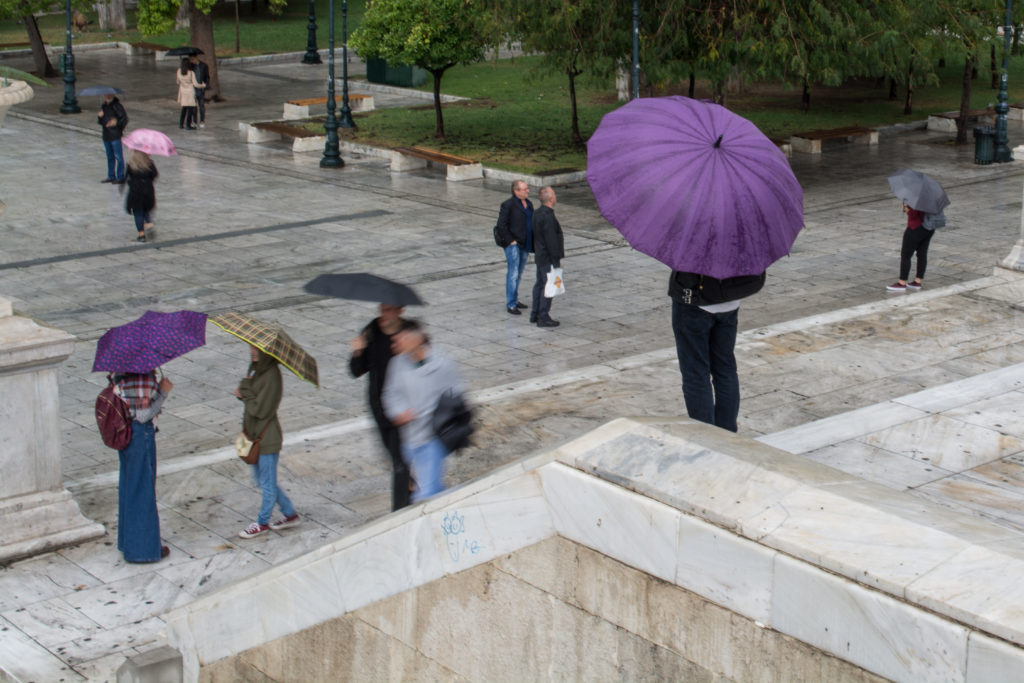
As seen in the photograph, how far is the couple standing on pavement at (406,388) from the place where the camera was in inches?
257

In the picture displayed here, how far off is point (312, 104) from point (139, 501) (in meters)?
21.7

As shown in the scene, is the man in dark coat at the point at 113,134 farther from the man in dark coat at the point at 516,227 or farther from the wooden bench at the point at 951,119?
the wooden bench at the point at 951,119

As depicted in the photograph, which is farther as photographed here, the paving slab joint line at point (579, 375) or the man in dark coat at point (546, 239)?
the man in dark coat at point (546, 239)

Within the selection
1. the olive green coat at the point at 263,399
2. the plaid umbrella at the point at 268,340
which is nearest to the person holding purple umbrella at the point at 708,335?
the plaid umbrella at the point at 268,340

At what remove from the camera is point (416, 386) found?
6508 millimetres

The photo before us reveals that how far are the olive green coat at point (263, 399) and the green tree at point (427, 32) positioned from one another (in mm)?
15632

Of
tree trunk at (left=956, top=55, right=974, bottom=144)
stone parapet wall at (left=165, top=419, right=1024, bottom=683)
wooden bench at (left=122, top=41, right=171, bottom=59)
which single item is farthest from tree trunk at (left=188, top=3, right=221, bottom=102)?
stone parapet wall at (left=165, top=419, right=1024, bottom=683)

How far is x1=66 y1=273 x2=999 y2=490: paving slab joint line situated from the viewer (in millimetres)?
9484

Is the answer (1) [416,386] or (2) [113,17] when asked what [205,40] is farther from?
(1) [416,386]

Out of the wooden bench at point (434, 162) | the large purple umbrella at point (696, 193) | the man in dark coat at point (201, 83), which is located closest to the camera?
the large purple umbrella at point (696, 193)

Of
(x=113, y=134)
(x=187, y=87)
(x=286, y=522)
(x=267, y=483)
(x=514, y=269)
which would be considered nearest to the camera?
(x=267, y=483)

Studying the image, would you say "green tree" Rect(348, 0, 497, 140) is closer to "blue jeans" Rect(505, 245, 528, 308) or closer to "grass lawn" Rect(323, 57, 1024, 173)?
"grass lawn" Rect(323, 57, 1024, 173)

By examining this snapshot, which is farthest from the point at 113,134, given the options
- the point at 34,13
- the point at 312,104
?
the point at 34,13

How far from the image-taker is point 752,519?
4340 mm
